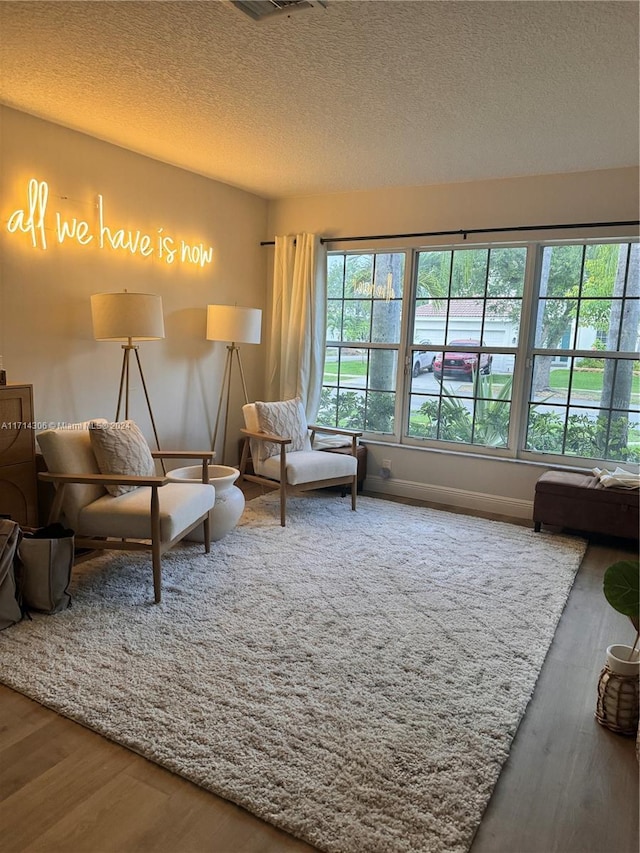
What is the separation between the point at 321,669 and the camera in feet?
7.69

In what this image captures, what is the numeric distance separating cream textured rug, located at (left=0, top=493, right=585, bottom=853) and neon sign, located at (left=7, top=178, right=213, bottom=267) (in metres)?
1.95

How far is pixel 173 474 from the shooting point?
375 centimetres

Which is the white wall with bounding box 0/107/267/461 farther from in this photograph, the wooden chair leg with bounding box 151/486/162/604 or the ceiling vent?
the ceiling vent

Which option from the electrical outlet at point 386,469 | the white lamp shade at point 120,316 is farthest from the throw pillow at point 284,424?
the white lamp shade at point 120,316

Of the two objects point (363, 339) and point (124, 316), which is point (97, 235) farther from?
point (363, 339)

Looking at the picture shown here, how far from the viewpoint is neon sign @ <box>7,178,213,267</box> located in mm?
3387

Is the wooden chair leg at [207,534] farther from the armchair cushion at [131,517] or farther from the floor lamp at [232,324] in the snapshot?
the floor lamp at [232,324]

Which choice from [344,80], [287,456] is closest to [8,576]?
[287,456]

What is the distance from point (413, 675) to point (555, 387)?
2.78 metres

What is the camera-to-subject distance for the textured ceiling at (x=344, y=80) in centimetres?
216

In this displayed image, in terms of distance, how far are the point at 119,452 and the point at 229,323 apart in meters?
1.71

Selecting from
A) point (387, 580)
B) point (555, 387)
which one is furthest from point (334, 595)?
point (555, 387)

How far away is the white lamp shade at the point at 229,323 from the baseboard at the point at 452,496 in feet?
5.40

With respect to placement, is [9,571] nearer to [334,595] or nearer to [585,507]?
[334,595]
